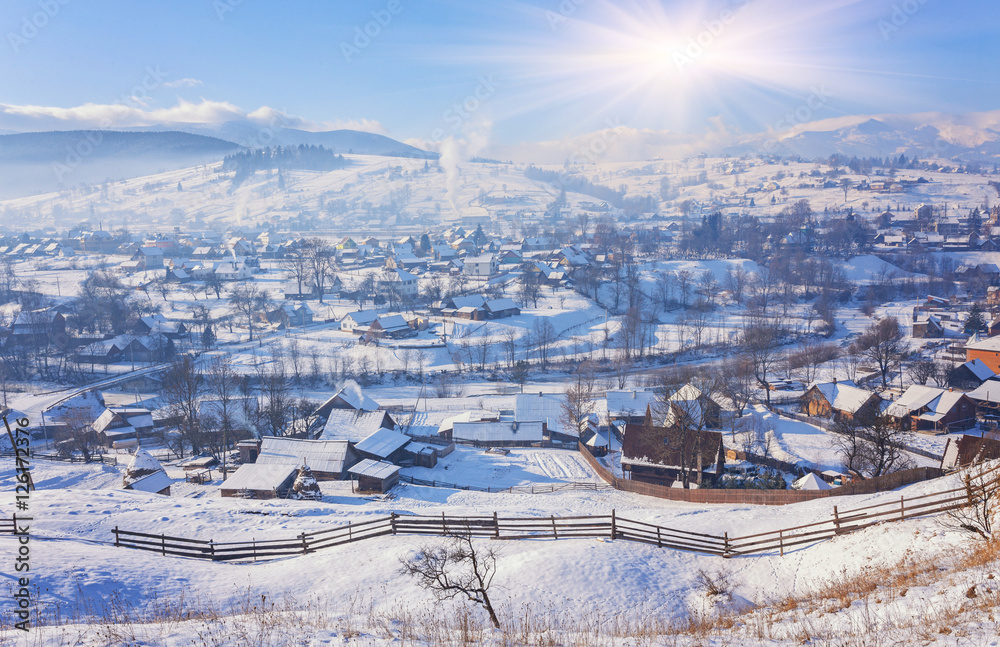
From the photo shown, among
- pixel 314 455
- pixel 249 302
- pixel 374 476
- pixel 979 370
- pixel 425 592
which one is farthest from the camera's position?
pixel 249 302

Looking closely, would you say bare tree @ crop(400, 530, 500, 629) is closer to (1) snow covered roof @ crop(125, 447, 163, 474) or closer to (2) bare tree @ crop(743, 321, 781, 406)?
(1) snow covered roof @ crop(125, 447, 163, 474)

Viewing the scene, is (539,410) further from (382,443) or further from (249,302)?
(249,302)

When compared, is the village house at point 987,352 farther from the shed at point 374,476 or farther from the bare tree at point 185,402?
the bare tree at point 185,402

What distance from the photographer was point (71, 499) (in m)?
13.5

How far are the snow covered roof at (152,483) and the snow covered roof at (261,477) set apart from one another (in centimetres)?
198

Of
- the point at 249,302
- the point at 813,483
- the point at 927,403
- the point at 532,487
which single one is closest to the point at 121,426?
the point at 532,487

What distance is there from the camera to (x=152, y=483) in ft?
58.6

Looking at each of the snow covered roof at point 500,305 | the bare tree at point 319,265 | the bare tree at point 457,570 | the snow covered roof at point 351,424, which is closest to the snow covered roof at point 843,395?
the snow covered roof at point 351,424

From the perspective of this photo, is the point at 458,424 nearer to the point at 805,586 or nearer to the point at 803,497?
the point at 803,497

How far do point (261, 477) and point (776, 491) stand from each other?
52.6 ft

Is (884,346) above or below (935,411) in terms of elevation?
above

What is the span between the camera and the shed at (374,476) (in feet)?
63.0

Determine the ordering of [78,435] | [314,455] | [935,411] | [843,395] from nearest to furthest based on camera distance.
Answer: [314,455] → [78,435] → [935,411] → [843,395]

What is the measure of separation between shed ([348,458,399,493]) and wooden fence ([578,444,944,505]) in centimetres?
795
